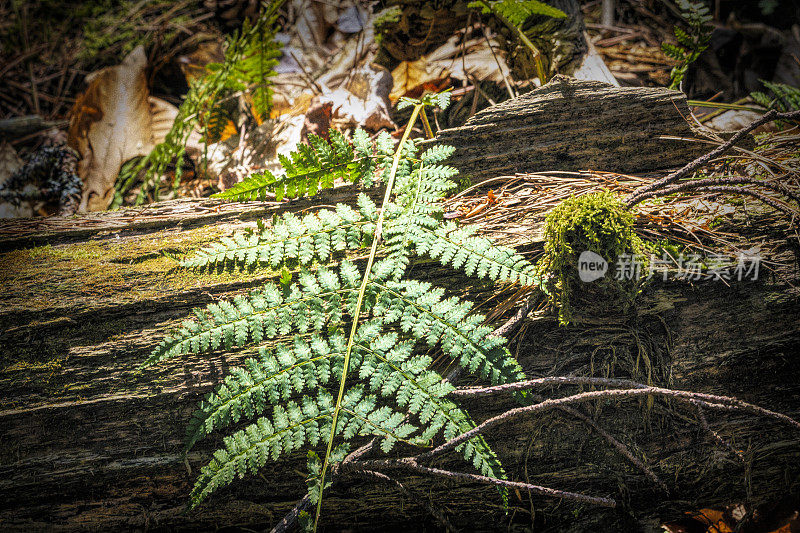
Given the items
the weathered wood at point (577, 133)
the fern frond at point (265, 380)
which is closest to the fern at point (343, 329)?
the fern frond at point (265, 380)

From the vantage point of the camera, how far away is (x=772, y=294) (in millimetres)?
1832

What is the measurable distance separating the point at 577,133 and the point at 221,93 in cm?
268

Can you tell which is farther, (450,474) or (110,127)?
(110,127)

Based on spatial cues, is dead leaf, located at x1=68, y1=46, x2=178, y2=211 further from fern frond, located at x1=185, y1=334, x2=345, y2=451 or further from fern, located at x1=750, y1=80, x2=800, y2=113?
fern, located at x1=750, y1=80, x2=800, y2=113

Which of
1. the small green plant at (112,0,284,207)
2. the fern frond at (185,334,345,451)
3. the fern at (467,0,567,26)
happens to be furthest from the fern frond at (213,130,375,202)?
the fern at (467,0,567,26)

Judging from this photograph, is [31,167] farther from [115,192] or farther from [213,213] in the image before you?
[213,213]

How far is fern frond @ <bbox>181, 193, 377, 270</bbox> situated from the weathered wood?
0.66m

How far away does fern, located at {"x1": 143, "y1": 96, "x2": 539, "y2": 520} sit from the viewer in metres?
1.65

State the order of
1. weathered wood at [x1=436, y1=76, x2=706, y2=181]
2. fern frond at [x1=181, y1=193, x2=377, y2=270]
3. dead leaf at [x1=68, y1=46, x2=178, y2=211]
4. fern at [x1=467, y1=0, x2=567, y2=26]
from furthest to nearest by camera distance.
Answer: dead leaf at [x1=68, y1=46, x2=178, y2=211] < fern at [x1=467, y1=0, x2=567, y2=26] < weathered wood at [x1=436, y1=76, x2=706, y2=181] < fern frond at [x1=181, y1=193, x2=377, y2=270]

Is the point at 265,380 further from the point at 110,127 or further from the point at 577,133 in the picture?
the point at 110,127

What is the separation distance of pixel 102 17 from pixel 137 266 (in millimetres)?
4140

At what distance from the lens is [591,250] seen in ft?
5.54

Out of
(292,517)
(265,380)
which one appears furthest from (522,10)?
(292,517)

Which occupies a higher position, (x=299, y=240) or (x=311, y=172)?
(x=311, y=172)
